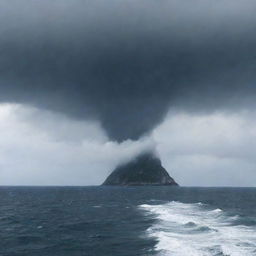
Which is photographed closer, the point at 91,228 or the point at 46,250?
the point at 46,250

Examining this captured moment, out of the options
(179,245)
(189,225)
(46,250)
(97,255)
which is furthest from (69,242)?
(189,225)

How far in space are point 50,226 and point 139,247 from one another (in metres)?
27.4

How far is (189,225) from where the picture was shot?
69.6m

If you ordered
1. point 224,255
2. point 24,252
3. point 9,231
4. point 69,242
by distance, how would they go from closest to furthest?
point 224,255 < point 24,252 < point 69,242 < point 9,231

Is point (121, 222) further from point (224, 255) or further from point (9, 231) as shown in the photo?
point (224, 255)

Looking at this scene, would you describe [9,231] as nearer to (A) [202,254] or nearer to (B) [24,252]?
(B) [24,252]

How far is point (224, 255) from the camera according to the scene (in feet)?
145

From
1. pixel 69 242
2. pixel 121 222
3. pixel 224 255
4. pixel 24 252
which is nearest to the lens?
A: pixel 224 255

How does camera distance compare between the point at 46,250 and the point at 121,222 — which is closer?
the point at 46,250

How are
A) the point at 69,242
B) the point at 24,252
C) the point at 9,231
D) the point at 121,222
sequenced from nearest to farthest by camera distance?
the point at 24,252 < the point at 69,242 < the point at 9,231 < the point at 121,222

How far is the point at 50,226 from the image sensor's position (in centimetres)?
7281

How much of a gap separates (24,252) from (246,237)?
92.3ft

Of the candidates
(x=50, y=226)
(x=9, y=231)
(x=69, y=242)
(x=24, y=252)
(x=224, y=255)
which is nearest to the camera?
(x=224, y=255)

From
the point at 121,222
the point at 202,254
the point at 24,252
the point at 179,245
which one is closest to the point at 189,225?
the point at 121,222
